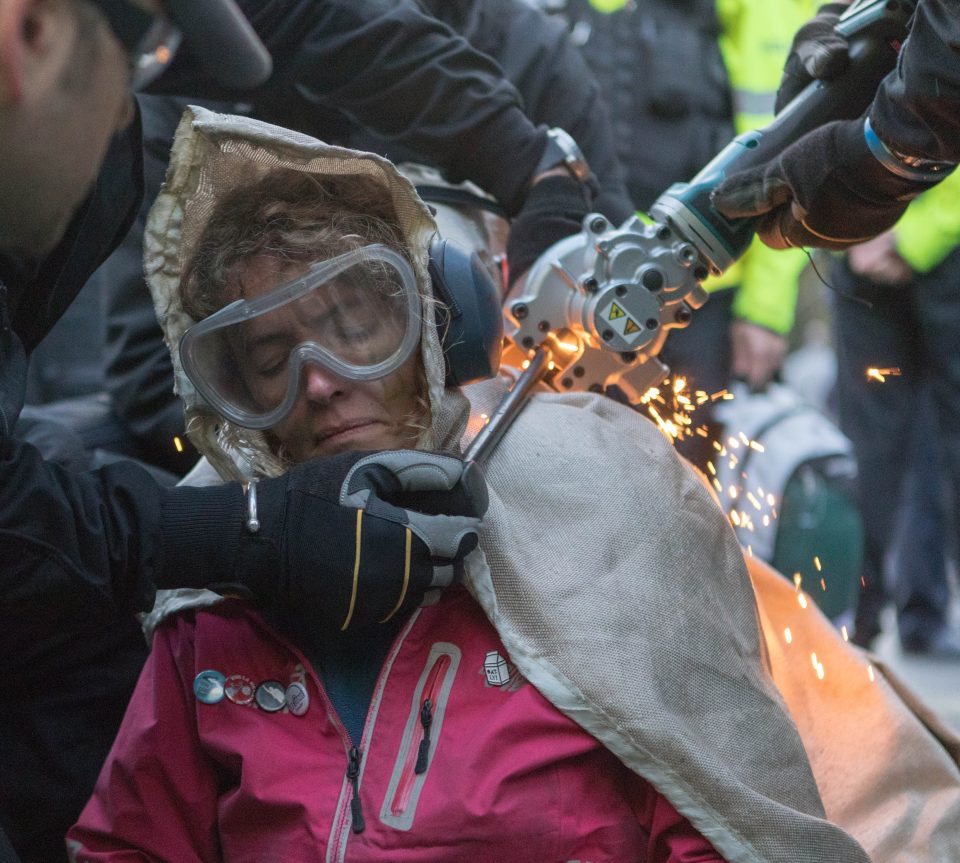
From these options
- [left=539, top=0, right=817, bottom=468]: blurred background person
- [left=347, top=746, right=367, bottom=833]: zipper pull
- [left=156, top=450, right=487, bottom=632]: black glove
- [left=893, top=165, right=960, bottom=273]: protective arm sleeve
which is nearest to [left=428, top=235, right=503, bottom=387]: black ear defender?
[left=156, top=450, right=487, bottom=632]: black glove

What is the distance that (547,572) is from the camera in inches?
79.3

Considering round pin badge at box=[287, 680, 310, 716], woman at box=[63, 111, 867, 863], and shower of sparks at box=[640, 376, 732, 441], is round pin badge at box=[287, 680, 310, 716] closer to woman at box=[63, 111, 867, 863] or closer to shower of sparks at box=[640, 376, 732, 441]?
woman at box=[63, 111, 867, 863]

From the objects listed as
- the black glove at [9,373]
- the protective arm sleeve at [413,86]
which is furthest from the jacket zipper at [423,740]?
the protective arm sleeve at [413,86]

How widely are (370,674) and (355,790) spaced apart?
194 millimetres

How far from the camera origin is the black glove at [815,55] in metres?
2.34

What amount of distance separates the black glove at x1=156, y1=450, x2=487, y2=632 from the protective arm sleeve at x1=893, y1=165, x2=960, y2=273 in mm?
2751

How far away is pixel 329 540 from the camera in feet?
5.97

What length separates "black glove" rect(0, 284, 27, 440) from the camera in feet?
5.92

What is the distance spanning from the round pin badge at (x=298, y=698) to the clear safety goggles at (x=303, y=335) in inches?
17.0

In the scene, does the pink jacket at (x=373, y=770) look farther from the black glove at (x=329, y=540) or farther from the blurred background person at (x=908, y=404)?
the blurred background person at (x=908, y=404)

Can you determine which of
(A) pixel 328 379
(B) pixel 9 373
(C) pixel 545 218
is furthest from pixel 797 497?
(B) pixel 9 373

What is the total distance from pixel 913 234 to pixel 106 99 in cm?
361

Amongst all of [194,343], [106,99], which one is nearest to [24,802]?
[194,343]

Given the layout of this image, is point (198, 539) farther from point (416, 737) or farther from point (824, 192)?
point (824, 192)
